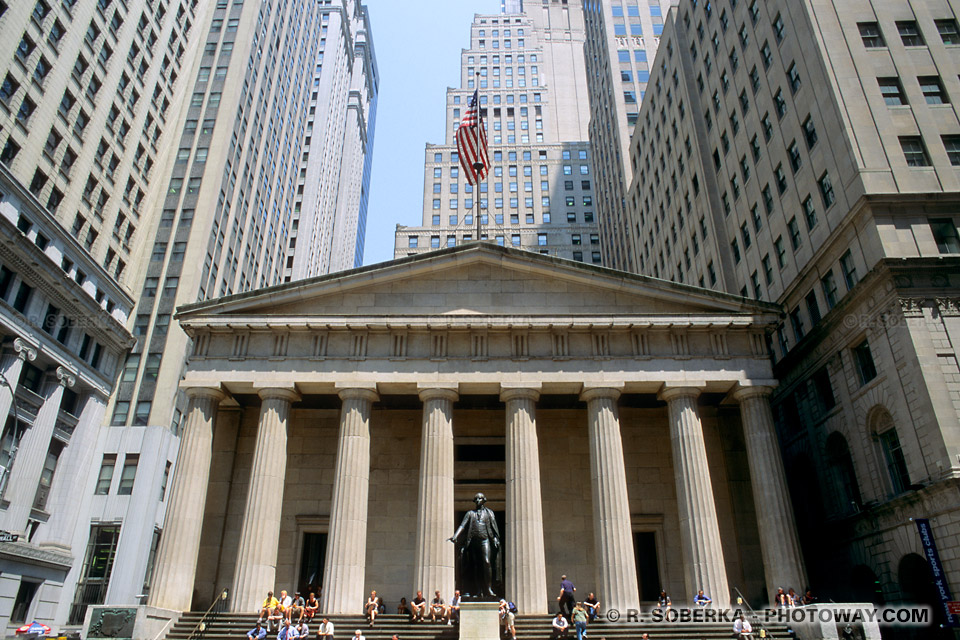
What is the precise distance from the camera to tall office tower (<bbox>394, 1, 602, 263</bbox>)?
97.6 m

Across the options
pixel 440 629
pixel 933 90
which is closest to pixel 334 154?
pixel 933 90

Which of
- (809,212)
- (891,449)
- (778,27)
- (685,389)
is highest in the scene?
(778,27)

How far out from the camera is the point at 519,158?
105 metres

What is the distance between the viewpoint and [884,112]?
3142 cm

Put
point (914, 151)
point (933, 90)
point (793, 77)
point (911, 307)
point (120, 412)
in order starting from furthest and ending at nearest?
point (120, 412)
point (793, 77)
point (933, 90)
point (914, 151)
point (911, 307)

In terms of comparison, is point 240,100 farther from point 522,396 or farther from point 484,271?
point 522,396

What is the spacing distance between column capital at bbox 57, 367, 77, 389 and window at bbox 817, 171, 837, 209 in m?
44.9

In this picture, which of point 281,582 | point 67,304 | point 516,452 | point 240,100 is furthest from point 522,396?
point 240,100

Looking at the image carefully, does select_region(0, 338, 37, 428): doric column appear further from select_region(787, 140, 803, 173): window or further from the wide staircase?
select_region(787, 140, 803, 173): window

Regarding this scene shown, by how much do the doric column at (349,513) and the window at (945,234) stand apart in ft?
79.9

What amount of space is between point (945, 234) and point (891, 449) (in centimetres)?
912

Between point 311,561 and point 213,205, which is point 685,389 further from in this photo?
point 213,205

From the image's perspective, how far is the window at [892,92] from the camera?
1255 inches

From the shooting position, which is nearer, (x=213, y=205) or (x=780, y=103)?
(x=780, y=103)
